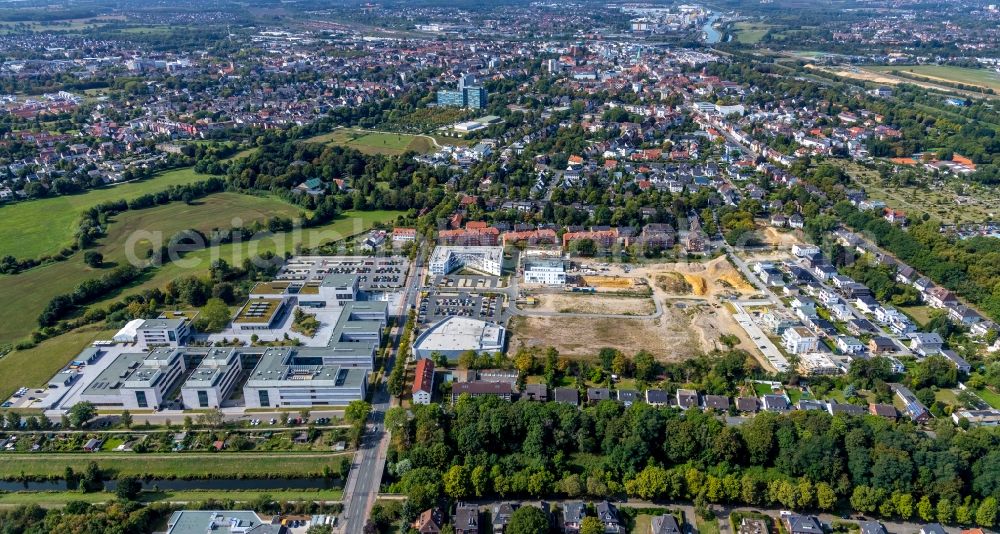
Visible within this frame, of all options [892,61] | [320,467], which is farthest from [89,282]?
[892,61]

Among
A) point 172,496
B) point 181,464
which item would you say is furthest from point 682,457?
point 181,464

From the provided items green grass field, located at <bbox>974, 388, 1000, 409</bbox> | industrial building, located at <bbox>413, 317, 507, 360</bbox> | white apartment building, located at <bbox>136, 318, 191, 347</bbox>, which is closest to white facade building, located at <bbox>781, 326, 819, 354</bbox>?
green grass field, located at <bbox>974, 388, 1000, 409</bbox>

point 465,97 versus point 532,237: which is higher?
point 465,97

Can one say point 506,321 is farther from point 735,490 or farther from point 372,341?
point 735,490

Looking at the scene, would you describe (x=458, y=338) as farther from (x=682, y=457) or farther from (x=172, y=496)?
(x=172, y=496)

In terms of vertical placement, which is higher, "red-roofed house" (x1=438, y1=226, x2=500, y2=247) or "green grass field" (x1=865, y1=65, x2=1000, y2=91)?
Answer: "green grass field" (x1=865, y1=65, x2=1000, y2=91)

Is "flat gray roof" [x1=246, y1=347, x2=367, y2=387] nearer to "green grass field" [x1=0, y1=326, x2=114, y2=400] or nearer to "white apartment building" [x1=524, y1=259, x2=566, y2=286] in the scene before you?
"green grass field" [x1=0, y1=326, x2=114, y2=400]
